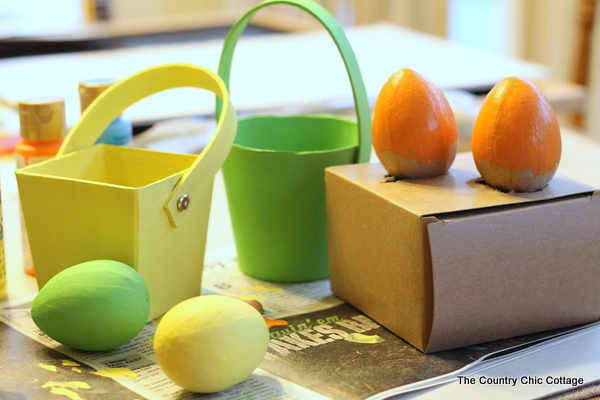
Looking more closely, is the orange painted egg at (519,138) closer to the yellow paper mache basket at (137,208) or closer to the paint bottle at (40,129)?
the yellow paper mache basket at (137,208)

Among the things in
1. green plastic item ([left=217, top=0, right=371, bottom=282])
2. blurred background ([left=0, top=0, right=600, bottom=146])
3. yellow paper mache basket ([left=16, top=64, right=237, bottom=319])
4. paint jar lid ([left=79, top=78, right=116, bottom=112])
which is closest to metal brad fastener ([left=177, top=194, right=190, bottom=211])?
yellow paper mache basket ([left=16, top=64, right=237, bottom=319])

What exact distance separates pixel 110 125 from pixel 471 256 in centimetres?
47

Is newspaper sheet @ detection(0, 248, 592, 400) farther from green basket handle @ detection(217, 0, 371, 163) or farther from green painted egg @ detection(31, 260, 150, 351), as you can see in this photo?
green basket handle @ detection(217, 0, 371, 163)

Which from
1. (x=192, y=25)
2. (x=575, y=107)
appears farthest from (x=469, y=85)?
(x=192, y=25)

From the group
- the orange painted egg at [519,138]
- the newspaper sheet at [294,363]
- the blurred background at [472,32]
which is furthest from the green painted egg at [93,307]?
the blurred background at [472,32]

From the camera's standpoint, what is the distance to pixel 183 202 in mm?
683

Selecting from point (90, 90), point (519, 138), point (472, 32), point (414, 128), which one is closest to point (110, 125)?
point (90, 90)

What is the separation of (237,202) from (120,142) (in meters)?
0.17

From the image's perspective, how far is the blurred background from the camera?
2.32m

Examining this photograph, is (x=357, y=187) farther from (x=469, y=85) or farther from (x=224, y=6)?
(x=224, y=6)

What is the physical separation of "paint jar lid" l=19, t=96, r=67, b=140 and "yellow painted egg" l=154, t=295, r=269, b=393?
0.34 m

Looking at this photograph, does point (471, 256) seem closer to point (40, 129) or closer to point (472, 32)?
point (40, 129)

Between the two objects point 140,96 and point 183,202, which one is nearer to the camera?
point 183,202

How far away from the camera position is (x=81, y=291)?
0.60 meters
